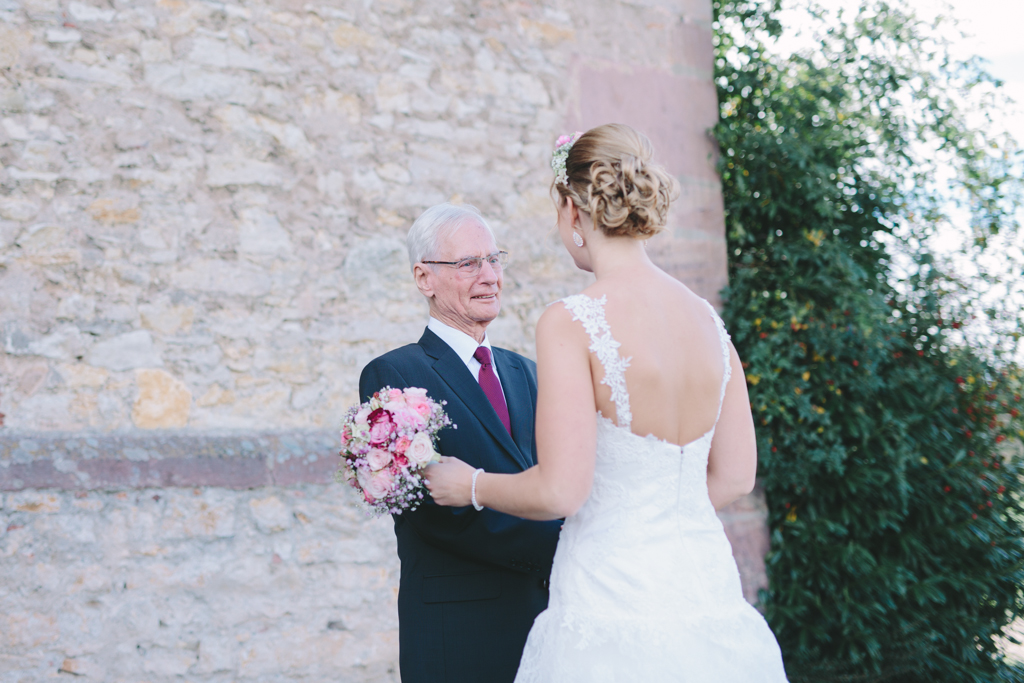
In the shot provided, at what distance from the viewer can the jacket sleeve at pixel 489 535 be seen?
212cm

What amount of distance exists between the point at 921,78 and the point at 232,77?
14.7 feet

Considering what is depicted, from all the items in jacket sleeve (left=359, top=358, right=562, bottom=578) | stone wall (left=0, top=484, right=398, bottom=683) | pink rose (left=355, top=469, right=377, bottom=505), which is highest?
pink rose (left=355, top=469, right=377, bottom=505)

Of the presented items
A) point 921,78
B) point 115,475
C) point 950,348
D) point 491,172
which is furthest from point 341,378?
point 921,78

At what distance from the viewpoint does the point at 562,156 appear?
193 cm

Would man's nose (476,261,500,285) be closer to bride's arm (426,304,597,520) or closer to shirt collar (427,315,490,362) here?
shirt collar (427,315,490,362)

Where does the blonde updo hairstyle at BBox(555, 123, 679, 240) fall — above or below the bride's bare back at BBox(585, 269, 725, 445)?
above

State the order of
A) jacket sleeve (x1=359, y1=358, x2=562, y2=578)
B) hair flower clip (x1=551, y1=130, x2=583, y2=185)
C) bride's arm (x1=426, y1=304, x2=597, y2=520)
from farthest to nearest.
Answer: jacket sleeve (x1=359, y1=358, x2=562, y2=578)
hair flower clip (x1=551, y1=130, x2=583, y2=185)
bride's arm (x1=426, y1=304, x2=597, y2=520)

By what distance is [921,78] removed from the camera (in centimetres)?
530

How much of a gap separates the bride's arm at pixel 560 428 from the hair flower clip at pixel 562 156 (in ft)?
1.11

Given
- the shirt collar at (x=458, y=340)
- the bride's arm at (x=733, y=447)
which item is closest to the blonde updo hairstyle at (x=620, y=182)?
the bride's arm at (x=733, y=447)

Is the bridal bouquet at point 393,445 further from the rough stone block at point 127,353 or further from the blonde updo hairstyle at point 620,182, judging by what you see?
the rough stone block at point 127,353

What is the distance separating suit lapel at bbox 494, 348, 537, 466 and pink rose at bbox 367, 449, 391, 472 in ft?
1.70

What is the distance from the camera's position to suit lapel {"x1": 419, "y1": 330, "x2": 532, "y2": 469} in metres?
2.28

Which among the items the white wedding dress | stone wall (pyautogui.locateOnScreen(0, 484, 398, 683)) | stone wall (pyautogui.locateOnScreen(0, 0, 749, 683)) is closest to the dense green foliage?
stone wall (pyautogui.locateOnScreen(0, 0, 749, 683))
